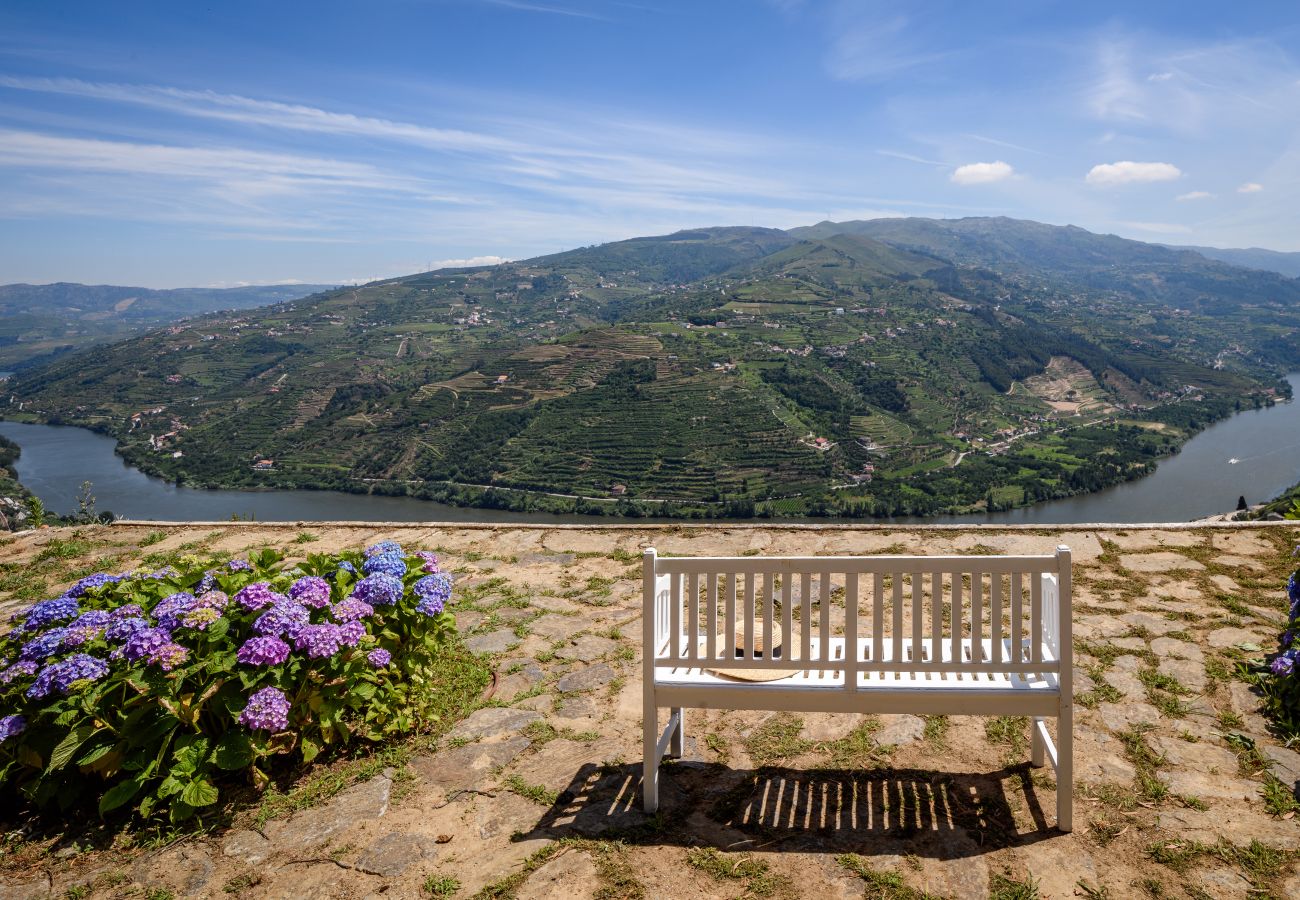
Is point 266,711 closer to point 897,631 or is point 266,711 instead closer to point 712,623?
point 712,623

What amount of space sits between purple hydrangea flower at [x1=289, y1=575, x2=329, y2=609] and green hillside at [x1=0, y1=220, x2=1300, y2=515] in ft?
164

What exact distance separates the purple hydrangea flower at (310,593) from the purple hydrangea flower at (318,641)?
0.17 m

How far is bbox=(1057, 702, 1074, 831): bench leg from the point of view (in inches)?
83.7

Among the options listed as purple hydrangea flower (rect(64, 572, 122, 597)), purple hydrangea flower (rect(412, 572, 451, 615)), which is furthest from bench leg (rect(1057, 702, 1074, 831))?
purple hydrangea flower (rect(64, 572, 122, 597))

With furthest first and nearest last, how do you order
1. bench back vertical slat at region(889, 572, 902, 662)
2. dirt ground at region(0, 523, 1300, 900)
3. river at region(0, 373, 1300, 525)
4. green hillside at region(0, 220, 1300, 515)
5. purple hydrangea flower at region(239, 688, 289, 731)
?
green hillside at region(0, 220, 1300, 515)
river at region(0, 373, 1300, 525)
purple hydrangea flower at region(239, 688, 289, 731)
bench back vertical slat at region(889, 572, 902, 662)
dirt ground at region(0, 523, 1300, 900)

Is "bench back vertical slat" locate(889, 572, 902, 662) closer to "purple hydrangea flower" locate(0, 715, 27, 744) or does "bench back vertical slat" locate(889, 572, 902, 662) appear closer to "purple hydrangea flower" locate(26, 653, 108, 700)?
"purple hydrangea flower" locate(26, 653, 108, 700)

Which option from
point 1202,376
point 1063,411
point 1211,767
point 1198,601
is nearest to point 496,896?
point 1211,767

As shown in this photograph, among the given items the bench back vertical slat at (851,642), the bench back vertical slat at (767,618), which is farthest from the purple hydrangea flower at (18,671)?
the bench back vertical slat at (851,642)

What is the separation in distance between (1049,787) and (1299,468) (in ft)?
264

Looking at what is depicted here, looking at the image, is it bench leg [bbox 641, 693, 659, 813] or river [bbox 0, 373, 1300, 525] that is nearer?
bench leg [bbox 641, 693, 659, 813]

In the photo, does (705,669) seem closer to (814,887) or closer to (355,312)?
(814,887)

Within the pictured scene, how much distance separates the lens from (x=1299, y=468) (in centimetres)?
6028

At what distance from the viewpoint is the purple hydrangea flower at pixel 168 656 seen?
2.33m

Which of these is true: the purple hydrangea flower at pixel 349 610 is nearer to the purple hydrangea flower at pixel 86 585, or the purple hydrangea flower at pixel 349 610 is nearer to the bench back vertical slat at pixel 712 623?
the purple hydrangea flower at pixel 86 585
